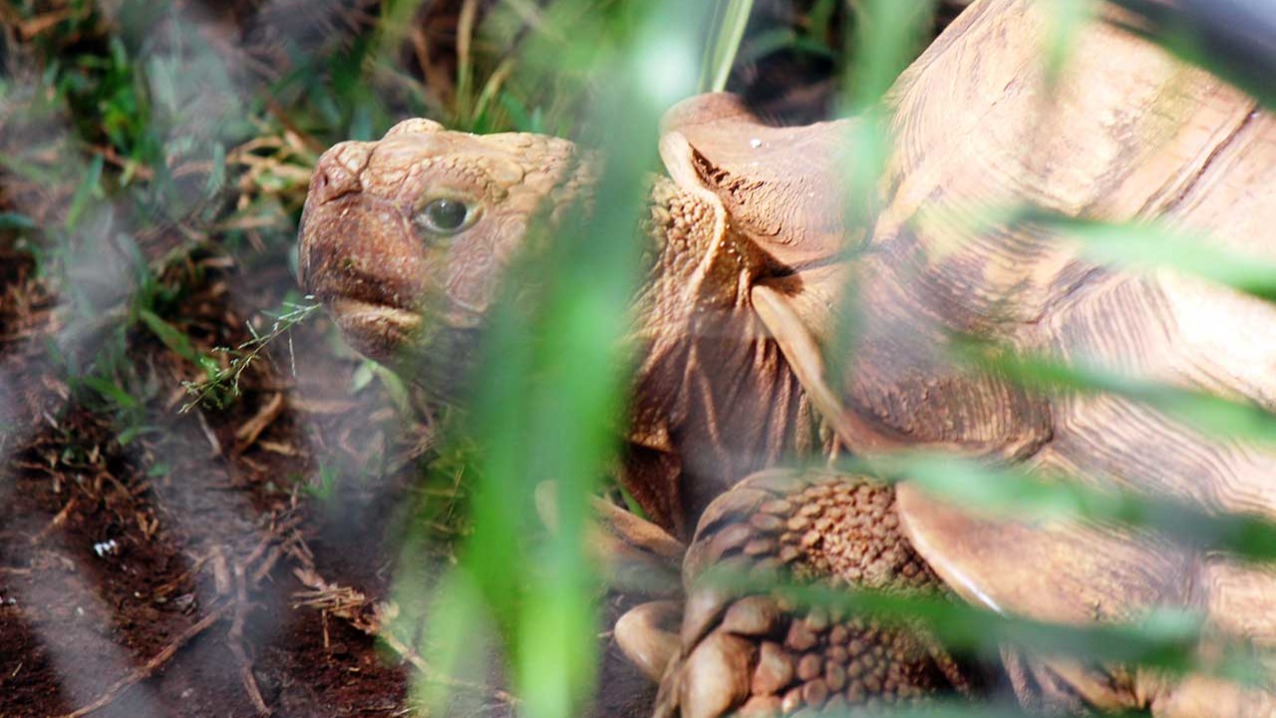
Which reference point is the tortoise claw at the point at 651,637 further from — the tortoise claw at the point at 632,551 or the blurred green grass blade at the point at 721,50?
the blurred green grass blade at the point at 721,50

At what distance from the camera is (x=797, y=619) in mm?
1597

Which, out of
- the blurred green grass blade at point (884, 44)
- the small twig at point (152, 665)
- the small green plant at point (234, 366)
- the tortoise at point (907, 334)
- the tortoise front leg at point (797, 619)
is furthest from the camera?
the small green plant at point (234, 366)

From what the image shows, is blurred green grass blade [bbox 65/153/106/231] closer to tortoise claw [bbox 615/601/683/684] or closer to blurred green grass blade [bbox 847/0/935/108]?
tortoise claw [bbox 615/601/683/684]

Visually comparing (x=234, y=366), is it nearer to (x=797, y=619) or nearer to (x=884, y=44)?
(x=797, y=619)

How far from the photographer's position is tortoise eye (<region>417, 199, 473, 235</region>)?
171 cm

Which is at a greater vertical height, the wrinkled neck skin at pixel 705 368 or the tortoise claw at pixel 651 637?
the wrinkled neck skin at pixel 705 368

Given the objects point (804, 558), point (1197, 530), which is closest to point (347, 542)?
point (804, 558)

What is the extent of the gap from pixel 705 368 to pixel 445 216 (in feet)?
1.39

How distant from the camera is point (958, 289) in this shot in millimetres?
1555

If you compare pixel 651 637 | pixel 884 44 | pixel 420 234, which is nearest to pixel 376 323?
pixel 420 234

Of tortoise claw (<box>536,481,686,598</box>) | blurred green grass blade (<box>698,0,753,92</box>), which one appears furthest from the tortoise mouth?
blurred green grass blade (<box>698,0,753,92</box>)

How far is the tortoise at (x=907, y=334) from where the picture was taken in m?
1.43

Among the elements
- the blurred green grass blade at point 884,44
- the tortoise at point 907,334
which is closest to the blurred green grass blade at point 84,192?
the tortoise at point 907,334

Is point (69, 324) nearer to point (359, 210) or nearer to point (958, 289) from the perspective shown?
point (359, 210)
